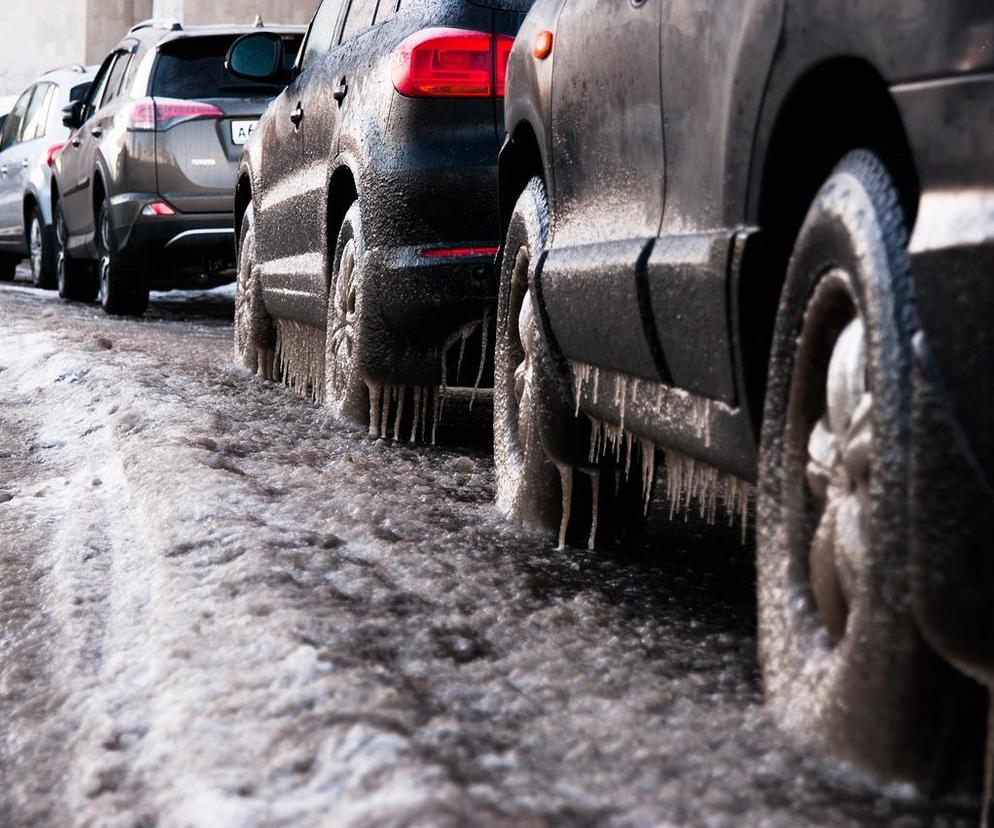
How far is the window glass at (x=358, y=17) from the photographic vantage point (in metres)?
6.14

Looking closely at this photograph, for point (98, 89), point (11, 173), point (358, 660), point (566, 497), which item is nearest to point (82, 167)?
point (98, 89)

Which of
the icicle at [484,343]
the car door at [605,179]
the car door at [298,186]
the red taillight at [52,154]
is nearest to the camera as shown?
the car door at [605,179]

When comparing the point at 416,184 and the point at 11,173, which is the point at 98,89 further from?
the point at 416,184

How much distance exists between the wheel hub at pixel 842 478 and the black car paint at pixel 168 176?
27.7ft

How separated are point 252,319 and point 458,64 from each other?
3221mm

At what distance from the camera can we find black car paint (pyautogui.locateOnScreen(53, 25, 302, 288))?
10.8m

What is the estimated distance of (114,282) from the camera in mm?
11945

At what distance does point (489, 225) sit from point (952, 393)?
11.1ft

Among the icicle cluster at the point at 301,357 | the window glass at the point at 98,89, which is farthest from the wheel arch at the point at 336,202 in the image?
the window glass at the point at 98,89

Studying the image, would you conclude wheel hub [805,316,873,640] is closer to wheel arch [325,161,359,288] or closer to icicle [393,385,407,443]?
icicle [393,385,407,443]

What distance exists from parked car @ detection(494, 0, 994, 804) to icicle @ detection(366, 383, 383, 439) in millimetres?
2042

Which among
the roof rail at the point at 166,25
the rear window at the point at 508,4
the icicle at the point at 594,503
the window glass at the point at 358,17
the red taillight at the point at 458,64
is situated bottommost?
the icicle at the point at 594,503

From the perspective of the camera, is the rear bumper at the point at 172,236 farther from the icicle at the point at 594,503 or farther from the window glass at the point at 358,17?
the icicle at the point at 594,503

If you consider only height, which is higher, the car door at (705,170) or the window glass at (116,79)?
the car door at (705,170)
